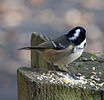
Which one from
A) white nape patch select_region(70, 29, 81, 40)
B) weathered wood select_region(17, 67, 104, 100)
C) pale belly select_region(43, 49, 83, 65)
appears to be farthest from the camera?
pale belly select_region(43, 49, 83, 65)

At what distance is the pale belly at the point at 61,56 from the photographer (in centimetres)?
251

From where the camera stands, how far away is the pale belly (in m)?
2.51

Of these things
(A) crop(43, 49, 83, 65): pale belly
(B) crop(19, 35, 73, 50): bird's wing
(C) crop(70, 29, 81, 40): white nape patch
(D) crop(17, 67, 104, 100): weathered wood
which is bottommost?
(D) crop(17, 67, 104, 100): weathered wood

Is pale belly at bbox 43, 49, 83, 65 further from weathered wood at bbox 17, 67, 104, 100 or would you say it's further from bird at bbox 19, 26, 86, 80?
weathered wood at bbox 17, 67, 104, 100

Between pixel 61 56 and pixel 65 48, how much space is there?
0.08 metres

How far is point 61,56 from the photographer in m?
2.54

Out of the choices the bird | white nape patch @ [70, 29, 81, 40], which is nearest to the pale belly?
the bird

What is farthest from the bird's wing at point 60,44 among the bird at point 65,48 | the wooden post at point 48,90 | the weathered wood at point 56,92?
the weathered wood at point 56,92

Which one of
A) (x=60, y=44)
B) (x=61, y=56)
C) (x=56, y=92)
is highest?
(x=60, y=44)

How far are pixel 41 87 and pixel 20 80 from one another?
25cm

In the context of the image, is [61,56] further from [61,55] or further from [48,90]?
[48,90]

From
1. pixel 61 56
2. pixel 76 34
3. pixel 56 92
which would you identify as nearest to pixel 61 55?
pixel 61 56

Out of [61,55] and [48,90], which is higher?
[61,55]

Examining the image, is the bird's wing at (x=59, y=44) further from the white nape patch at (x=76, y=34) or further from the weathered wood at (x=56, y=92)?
the weathered wood at (x=56, y=92)
